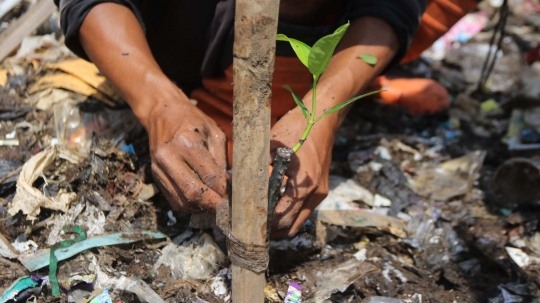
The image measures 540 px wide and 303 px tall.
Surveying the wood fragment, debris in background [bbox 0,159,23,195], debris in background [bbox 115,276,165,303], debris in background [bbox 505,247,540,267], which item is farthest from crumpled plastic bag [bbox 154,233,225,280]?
the wood fragment

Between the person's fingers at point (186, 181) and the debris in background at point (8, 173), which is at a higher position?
the person's fingers at point (186, 181)

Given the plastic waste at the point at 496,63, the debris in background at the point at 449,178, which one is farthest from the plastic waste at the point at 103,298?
the plastic waste at the point at 496,63

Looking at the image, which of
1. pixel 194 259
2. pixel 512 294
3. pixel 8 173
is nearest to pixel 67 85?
pixel 8 173

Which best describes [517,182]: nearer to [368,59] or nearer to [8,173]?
[368,59]

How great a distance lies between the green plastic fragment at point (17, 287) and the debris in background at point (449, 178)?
170 cm

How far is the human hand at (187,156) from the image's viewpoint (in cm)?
137

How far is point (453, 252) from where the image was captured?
6.67 ft

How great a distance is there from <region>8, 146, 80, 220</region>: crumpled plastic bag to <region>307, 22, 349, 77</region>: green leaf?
3.82 feet

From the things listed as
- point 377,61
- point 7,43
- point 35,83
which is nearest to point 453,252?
point 377,61

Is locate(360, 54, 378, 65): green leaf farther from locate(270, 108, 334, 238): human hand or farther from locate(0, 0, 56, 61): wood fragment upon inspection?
locate(0, 0, 56, 61): wood fragment

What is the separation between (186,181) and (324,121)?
1.64ft

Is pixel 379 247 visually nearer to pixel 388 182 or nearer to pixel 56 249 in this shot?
pixel 388 182

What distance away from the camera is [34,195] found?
1.77 metres

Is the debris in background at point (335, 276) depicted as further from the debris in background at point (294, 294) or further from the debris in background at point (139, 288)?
the debris in background at point (139, 288)
